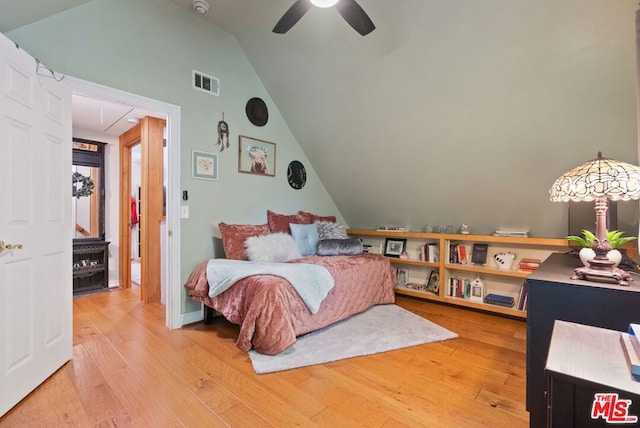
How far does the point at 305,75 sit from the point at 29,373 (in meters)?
3.21

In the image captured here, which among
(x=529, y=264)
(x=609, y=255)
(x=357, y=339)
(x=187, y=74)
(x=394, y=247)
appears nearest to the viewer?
(x=609, y=255)

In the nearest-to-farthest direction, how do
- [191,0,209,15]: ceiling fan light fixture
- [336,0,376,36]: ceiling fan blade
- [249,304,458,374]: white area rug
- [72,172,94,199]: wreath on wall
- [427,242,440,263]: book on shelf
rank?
[336,0,376,36]: ceiling fan blade → [249,304,458,374]: white area rug → [191,0,209,15]: ceiling fan light fixture → [427,242,440,263]: book on shelf → [72,172,94,199]: wreath on wall

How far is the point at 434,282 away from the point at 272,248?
6.85 feet

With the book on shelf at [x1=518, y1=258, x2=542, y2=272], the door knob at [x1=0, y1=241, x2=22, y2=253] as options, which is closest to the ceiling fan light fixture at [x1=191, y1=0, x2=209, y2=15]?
the door knob at [x1=0, y1=241, x2=22, y2=253]

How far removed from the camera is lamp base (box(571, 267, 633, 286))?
50.9 inches

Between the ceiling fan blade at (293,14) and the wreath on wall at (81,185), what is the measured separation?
3732 millimetres

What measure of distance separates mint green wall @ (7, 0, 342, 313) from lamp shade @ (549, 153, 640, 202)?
282 cm

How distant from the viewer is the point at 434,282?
3662mm

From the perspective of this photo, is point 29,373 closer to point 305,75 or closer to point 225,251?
point 225,251

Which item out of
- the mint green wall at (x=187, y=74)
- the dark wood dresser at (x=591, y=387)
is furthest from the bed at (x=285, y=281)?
the dark wood dresser at (x=591, y=387)

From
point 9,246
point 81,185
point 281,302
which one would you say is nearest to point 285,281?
point 281,302

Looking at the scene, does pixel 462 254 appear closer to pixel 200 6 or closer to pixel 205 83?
pixel 205 83

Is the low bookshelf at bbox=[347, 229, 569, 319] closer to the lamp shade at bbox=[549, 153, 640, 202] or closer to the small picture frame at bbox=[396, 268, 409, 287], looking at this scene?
the small picture frame at bbox=[396, 268, 409, 287]

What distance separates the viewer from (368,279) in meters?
3.11
